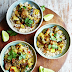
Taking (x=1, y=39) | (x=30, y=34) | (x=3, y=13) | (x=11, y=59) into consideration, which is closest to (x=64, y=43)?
(x=30, y=34)

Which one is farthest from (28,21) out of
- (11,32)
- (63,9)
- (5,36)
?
(63,9)

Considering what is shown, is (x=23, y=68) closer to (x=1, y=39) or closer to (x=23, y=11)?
(x=1, y=39)

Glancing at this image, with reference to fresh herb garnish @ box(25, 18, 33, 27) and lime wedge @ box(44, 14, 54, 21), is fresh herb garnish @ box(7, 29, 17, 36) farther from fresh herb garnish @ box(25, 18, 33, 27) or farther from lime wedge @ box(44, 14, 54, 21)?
lime wedge @ box(44, 14, 54, 21)

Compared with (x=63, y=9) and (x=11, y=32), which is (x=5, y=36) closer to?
(x=11, y=32)

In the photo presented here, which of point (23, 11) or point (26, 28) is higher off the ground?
point (23, 11)

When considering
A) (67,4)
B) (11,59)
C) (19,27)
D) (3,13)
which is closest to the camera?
(11,59)

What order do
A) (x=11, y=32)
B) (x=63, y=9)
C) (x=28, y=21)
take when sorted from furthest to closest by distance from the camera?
(x=63, y=9) → (x=11, y=32) → (x=28, y=21)

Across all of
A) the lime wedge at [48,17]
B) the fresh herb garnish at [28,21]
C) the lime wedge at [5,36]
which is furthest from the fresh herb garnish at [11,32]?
the lime wedge at [48,17]

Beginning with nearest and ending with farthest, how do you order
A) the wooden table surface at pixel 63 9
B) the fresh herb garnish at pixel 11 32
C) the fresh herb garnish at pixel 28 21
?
the fresh herb garnish at pixel 28 21 → the fresh herb garnish at pixel 11 32 → the wooden table surface at pixel 63 9

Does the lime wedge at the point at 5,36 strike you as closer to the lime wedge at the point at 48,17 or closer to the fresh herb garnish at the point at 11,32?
the fresh herb garnish at the point at 11,32

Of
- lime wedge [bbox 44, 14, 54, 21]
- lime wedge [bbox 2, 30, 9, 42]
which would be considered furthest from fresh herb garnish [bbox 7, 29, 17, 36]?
lime wedge [bbox 44, 14, 54, 21]

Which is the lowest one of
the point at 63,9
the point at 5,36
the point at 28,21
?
the point at 5,36
